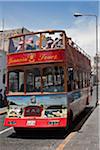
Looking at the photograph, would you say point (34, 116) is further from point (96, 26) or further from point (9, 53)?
point (96, 26)

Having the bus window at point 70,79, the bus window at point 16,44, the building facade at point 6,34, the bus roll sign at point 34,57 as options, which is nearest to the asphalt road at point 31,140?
the bus window at point 70,79

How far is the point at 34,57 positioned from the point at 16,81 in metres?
1.17

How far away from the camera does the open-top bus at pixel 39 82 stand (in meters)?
11.3

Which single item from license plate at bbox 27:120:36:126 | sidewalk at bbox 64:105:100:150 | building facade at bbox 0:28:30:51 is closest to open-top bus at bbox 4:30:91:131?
license plate at bbox 27:120:36:126

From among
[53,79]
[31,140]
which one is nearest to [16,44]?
[53,79]

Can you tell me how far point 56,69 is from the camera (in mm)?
11680

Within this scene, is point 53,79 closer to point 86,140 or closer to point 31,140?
point 31,140

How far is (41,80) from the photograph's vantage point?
11.8 meters

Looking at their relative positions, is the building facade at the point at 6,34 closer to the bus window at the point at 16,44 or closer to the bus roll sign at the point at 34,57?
the bus window at the point at 16,44

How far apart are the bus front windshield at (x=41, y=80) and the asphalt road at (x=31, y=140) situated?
1572mm

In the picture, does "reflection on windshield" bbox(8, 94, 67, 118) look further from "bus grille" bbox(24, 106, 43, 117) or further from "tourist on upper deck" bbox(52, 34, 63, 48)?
"tourist on upper deck" bbox(52, 34, 63, 48)

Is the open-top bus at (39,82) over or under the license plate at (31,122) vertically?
over

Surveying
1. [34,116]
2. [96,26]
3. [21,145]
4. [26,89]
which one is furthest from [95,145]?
[96,26]

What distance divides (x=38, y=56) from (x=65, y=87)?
1427 millimetres
